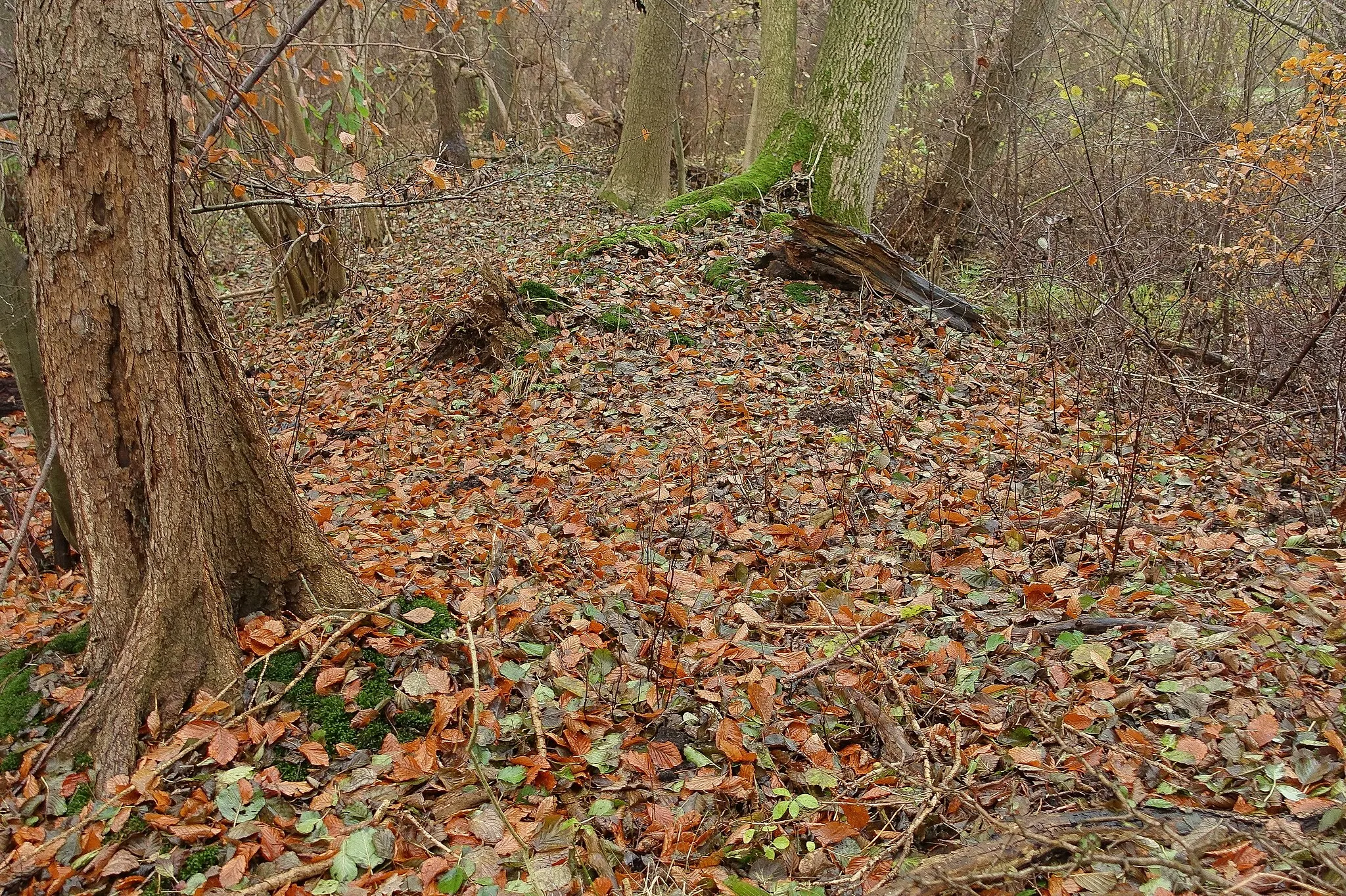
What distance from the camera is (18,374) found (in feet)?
14.0

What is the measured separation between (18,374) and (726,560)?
3949 mm

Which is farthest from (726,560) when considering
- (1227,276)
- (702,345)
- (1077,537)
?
(1227,276)

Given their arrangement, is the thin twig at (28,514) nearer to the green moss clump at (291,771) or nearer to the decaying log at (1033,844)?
the green moss clump at (291,771)

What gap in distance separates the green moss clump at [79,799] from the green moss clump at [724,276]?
621cm

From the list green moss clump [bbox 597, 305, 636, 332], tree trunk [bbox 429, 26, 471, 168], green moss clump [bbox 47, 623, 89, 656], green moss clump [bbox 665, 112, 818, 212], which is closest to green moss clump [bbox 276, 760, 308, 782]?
green moss clump [bbox 47, 623, 89, 656]

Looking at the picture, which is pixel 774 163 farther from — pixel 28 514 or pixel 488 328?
pixel 28 514

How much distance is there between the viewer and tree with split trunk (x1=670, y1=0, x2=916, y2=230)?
833 cm

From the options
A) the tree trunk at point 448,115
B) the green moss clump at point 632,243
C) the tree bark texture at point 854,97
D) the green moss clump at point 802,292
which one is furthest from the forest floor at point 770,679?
the tree trunk at point 448,115

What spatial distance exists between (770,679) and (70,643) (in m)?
2.90

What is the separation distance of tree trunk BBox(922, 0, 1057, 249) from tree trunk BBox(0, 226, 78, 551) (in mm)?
9642

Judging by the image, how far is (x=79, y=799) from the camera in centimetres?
260

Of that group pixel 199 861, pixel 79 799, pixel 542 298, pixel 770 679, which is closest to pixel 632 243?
pixel 542 298

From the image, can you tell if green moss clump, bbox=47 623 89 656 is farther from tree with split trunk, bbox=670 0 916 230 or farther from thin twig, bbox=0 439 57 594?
tree with split trunk, bbox=670 0 916 230

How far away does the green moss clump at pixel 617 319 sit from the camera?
711 cm
